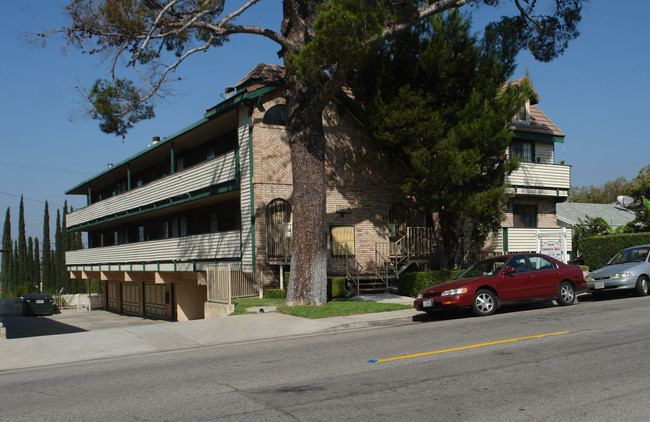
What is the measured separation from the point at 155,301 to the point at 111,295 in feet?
36.8

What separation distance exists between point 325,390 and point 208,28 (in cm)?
1272

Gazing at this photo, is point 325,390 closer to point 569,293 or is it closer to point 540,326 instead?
point 540,326

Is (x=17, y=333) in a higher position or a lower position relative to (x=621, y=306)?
lower

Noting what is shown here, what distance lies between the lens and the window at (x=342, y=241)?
2159 centimetres

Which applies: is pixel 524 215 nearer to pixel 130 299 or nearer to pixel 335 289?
pixel 335 289

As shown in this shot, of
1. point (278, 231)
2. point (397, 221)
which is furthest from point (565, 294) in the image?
point (278, 231)

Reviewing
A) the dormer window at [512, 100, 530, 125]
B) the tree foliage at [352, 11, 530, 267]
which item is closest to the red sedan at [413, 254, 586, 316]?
the tree foliage at [352, 11, 530, 267]

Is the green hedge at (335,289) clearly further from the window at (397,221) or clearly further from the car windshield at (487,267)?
the car windshield at (487,267)

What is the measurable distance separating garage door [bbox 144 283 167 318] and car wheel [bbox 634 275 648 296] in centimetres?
2218

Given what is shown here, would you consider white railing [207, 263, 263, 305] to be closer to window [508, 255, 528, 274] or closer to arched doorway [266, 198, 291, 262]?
arched doorway [266, 198, 291, 262]

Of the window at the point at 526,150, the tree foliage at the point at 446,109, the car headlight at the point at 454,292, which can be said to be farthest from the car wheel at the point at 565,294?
the window at the point at 526,150

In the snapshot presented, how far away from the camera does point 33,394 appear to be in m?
7.57

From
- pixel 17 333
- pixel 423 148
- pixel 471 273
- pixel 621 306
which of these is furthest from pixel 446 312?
pixel 17 333

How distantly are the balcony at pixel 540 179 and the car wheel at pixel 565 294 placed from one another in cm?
1050
